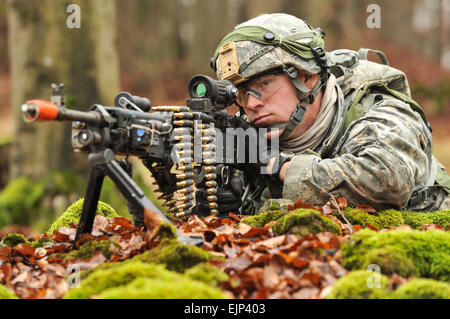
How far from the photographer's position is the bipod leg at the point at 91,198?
14.9 feet

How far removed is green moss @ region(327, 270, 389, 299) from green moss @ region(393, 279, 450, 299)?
0.09m

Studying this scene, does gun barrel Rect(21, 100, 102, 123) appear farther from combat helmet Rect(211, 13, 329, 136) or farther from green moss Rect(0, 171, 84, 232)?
green moss Rect(0, 171, 84, 232)

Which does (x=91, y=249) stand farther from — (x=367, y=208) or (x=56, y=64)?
(x=56, y=64)

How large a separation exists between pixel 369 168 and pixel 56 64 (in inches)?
269

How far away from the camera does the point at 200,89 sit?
5555mm

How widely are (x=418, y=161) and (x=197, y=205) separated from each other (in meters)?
2.18

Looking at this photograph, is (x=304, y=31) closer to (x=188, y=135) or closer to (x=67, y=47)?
(x=188, y=135)

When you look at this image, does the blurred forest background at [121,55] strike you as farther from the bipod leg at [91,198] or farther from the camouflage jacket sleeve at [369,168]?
the bipod leg at [91,198]

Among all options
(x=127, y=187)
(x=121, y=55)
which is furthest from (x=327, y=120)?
(x=121, y=55)

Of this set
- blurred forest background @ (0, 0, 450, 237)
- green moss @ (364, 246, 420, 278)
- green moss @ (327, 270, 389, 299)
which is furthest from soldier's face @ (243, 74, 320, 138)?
blurred forest background @ (0, 0, 450, 237)

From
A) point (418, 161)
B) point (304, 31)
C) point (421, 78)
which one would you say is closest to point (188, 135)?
point (304, 31)

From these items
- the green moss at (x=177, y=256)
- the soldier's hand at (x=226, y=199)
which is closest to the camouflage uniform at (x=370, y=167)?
the soldier's hand at (x=226, y=199)

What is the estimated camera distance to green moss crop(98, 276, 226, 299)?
3.46 meters

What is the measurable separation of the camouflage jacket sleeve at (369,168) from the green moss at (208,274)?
1.84m
